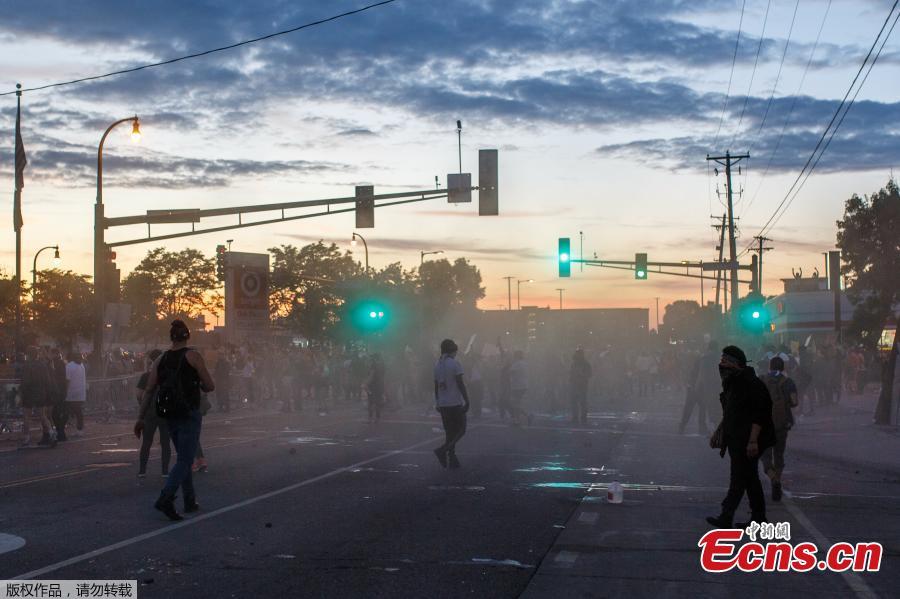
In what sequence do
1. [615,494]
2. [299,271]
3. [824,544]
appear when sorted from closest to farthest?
1. [824,544]
2. [615,494]
3. [299,271]

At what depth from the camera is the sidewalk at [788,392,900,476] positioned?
17125 mm

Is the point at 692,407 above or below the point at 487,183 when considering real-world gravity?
below

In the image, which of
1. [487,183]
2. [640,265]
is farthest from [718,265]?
[487,183]

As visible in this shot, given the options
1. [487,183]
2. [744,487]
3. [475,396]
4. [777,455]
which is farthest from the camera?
[475,396]

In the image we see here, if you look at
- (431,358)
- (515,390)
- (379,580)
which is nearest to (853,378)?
(431,358)

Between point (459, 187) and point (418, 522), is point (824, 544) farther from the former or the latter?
point (459, 187)

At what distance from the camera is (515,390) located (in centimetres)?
2658

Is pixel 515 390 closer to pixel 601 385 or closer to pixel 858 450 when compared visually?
pixel 858 450

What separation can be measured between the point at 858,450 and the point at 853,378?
87.2 ft

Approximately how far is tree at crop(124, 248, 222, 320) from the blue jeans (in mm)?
83822

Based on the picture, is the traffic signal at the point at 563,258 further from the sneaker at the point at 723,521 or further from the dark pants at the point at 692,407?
the sneaker at the point at 723,521

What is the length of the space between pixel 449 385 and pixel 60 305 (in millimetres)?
81358

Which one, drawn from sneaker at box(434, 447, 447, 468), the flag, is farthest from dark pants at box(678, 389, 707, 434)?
the flag

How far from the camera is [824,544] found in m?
9.56
